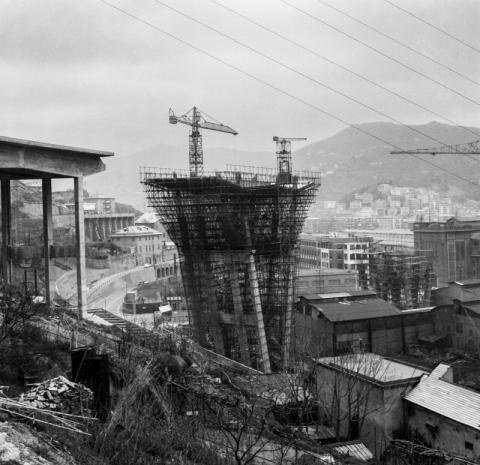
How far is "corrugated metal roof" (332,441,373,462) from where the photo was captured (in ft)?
25.0

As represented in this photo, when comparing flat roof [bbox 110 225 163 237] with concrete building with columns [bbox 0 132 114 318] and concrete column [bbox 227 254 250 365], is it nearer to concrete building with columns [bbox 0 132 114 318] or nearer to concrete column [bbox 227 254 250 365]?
concrete column [bbox 227 254 250 365]

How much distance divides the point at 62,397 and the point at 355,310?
13.9 meters

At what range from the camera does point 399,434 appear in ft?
28.6

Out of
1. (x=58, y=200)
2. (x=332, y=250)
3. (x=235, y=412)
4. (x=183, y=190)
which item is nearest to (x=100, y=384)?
(x=235, y=412)

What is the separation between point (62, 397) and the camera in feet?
17.9

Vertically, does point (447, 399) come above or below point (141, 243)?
below

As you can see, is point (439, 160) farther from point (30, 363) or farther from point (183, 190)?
point (30, 363)

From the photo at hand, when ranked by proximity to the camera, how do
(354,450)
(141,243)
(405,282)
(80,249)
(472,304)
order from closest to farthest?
(354,450) < (80,249) < (472,304) < (405,282) < (141,243)

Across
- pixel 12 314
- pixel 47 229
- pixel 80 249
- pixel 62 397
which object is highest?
pixel 47 229

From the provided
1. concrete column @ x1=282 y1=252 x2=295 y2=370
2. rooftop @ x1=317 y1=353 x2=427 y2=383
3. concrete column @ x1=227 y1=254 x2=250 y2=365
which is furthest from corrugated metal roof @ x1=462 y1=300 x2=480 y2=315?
rooftop @ x1=317 y1=353 x2=427 y2=383

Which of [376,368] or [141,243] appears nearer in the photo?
[376,368]

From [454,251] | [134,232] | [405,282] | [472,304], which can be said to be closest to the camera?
[472,304]

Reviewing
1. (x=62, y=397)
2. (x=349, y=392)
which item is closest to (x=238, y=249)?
(x=349, y=392)

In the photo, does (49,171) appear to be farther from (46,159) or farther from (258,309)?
(258,309)
